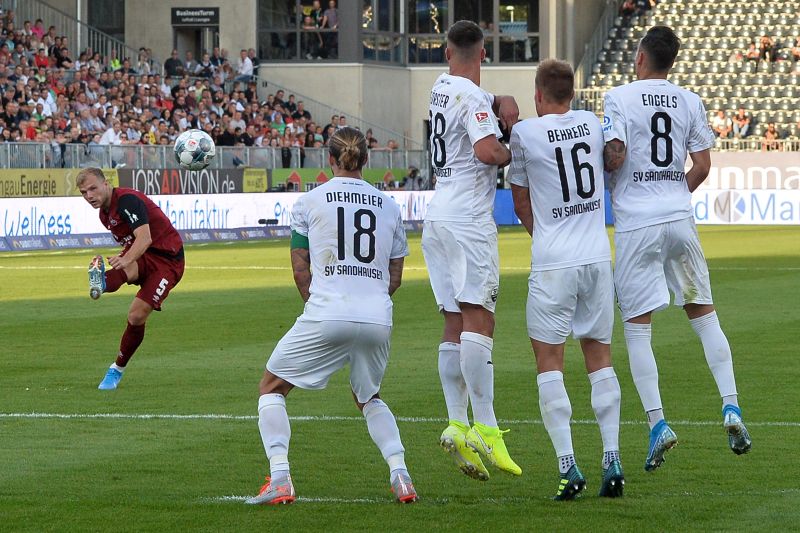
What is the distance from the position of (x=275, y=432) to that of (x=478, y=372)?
1327mm

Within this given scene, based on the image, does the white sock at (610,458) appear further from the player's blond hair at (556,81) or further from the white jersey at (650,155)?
the player's blond hair at (556,81)

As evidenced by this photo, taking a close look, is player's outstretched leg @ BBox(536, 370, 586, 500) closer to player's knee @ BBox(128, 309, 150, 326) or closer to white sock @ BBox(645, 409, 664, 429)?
white sock @ BBox(645, 409, 664, 429)

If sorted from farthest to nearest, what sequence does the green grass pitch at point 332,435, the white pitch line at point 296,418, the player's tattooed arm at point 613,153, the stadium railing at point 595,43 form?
the stadium railing at point 595,43
the white pitch line at point 296,418
the player's tattooed arm at point 613,153
the green grass pitch at point 332,435

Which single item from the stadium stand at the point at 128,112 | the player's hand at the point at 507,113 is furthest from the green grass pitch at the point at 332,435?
the stadium stand at the point at 128,112

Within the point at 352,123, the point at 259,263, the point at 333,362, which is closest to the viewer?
the point at 333,362

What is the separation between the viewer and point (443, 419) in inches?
397

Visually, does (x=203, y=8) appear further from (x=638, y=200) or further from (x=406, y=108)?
(x=638, y=200)

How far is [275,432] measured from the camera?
7.19 m

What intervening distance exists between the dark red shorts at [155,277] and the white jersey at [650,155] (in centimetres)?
488

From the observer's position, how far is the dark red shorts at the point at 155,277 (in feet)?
39.2

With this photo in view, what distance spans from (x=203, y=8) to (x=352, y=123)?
6382 mm

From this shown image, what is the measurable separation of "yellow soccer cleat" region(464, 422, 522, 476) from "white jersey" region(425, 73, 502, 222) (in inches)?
45.2

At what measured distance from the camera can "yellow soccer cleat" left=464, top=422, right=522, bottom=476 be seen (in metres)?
7.83

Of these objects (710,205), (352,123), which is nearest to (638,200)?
(710,205)
